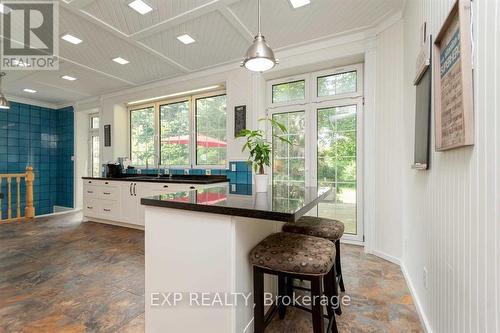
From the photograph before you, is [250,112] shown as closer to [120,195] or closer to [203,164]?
[203,164]

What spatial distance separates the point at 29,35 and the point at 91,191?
2.77 meters

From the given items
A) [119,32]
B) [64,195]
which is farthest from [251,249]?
[64,195]

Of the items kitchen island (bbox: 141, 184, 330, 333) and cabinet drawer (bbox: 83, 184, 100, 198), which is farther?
cabinet drawer (bbox: 83, 184, 100, 198)

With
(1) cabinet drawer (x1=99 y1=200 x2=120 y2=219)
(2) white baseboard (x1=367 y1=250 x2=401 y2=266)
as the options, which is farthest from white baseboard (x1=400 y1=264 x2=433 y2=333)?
(1) cabinet drawer (x1=99 y1=200 x2=120 y2=219)

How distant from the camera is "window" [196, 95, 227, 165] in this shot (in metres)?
4.24

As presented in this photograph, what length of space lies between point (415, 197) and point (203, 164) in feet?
10.8

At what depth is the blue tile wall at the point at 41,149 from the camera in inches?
218

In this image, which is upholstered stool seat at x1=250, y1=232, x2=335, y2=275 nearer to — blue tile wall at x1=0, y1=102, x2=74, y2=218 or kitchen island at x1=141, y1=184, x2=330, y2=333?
kitchen island at x1=141, y1=184, x2=330, y2=333

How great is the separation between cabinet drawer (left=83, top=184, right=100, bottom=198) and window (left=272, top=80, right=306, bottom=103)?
373 cm

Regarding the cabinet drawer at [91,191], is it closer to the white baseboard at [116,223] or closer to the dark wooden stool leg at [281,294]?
the white baseboard at [116,223]

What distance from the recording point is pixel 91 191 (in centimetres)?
468

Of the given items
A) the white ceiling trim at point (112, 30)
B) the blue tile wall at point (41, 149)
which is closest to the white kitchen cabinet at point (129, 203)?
the white ceiling trim at point (112, 30)

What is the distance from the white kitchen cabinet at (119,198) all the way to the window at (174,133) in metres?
0.92

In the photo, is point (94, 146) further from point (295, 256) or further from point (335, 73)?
point (295, 256)
